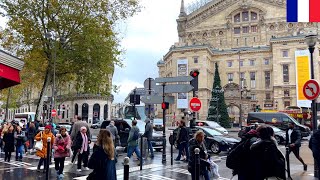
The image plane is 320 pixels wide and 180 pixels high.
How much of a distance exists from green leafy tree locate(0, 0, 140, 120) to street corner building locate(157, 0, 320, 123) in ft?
144

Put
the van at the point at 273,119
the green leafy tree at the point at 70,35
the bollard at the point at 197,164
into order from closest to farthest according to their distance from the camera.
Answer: the bollard at the point at 197,164 → the green leafy tree at the point at 70,35 → the van at the point at 273,119

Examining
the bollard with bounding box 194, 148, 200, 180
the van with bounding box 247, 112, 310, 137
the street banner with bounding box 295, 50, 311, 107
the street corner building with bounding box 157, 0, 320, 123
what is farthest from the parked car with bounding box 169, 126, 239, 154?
the street corner building with bounding box 157, 0, 320, 123

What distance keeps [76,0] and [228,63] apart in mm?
62994

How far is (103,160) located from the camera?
5945mm

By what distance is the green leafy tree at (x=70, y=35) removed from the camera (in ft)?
75.2

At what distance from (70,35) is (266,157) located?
849 inches

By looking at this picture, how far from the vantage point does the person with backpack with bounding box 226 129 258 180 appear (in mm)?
5168

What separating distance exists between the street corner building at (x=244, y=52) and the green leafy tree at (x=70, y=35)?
43786 mm

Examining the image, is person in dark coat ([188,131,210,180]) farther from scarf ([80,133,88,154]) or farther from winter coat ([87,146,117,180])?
scarf ([80,133,88,154])

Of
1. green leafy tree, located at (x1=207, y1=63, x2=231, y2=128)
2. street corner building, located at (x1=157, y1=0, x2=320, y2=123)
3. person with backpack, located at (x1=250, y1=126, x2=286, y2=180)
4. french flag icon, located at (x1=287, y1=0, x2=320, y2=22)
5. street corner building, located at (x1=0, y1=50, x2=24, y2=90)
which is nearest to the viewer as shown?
person with backpack, located at (x1=250, y1=126, x2=286, y2=180)

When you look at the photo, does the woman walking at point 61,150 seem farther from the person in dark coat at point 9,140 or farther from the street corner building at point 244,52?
the street corner building at point 244,52

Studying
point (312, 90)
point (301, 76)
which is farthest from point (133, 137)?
point (301, 76)

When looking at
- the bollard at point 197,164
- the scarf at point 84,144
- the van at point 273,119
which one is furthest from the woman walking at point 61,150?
the van at point 273,119

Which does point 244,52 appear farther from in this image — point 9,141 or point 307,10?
point 307,10
